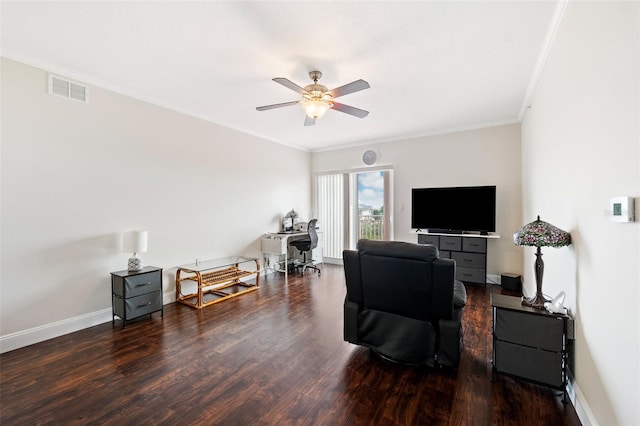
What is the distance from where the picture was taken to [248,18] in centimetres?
208

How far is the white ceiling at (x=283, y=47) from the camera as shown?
2.01 m

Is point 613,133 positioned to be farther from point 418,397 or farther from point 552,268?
point 418,397

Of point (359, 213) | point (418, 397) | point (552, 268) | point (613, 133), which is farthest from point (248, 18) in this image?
point (359, 213)

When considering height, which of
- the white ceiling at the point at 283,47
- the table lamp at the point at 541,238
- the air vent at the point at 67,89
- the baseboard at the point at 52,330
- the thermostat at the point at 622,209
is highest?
the white ceiling at the point at 283,47

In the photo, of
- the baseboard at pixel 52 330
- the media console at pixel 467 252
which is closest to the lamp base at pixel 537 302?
the media console at pixel 467 252

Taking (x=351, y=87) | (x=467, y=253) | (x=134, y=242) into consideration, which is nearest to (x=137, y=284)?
(x=134, y=242)

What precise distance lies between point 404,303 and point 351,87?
197 centimetres

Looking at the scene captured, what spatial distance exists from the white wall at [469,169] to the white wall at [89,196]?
3.34m

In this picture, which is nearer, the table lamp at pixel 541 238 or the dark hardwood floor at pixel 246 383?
the dark hardwood floor at pixel 246 383

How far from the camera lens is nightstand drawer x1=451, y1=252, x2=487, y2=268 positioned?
4.50 metres

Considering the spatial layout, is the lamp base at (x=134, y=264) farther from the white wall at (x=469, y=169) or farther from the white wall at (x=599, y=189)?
the white wall at (x=469, y=169)

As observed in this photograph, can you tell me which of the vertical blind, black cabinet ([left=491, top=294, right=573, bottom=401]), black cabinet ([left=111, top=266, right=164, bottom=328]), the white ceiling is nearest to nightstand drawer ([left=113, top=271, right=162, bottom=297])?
black cabinet ([left=111, top=266, right=164, bottom=328])

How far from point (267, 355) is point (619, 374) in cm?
227

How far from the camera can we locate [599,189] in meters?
1.45
